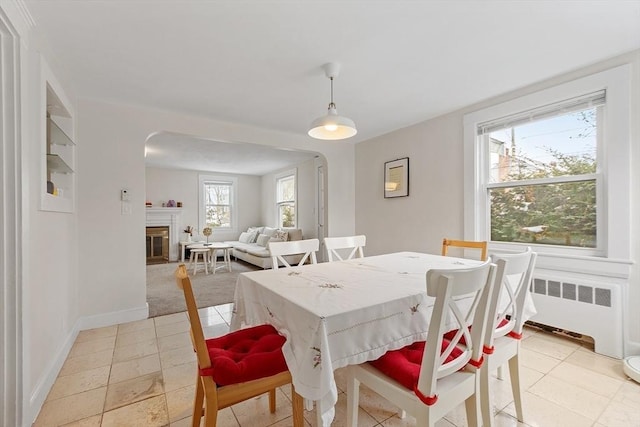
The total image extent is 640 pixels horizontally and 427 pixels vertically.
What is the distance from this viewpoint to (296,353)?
1.13 metres

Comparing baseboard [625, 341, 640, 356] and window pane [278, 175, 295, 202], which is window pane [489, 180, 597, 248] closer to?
baseboard [625, 341, 640, 356]

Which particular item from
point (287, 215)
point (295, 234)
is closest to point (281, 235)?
point (295, 234)

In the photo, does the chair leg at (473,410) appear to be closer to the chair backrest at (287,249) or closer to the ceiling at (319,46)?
the chair backrest at (287,249)

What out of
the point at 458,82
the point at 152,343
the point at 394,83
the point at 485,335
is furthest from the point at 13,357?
the point at 458,82

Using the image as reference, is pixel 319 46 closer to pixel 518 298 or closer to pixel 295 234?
pixel 518 298

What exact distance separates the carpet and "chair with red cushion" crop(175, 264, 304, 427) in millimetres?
2443

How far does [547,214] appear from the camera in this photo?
8.71 feet

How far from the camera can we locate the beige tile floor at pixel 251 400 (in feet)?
5.12

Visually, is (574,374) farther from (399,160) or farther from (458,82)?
(399,160)

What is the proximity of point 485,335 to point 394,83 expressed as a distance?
2.14 m

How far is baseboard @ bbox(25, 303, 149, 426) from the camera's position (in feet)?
5.25

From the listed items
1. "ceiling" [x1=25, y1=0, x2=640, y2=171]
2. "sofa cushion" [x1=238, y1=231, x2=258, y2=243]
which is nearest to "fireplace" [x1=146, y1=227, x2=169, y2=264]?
"sofa cushion" [x1=238, y1=231, x2=258, y2=243]

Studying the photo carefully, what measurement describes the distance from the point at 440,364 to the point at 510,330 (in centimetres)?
68

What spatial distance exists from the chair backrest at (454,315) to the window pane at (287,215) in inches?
230
